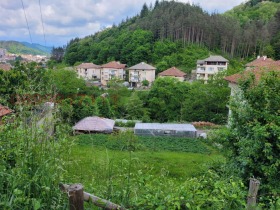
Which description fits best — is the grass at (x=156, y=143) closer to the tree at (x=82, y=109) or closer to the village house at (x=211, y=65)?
the tree at (x=82, y=109)

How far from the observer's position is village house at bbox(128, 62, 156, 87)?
1847 inches

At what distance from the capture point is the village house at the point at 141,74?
154 feet

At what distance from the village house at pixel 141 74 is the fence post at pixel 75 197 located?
44.0 meters

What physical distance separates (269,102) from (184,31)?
55.5 meters

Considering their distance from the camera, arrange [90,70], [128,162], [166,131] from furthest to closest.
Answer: [90,70]
[166,131]
[128,162]

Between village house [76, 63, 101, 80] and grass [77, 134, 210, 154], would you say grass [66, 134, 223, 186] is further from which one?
village house [76, 63, 101, 80]

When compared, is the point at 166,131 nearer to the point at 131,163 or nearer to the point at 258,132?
the point at 258,132

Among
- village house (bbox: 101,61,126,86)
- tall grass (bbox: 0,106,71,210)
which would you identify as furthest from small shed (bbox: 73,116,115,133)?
village house (bbox: 101,61,126,86)

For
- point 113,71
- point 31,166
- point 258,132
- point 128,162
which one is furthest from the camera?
point 113,71

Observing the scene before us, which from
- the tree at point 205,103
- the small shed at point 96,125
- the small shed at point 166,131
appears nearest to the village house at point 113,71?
the tree at point 205,103

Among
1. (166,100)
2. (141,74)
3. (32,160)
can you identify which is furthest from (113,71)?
(32,160)

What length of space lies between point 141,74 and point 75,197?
4625 cm

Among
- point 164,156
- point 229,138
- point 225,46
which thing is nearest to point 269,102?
point 229,138

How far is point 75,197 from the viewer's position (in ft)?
6.61
